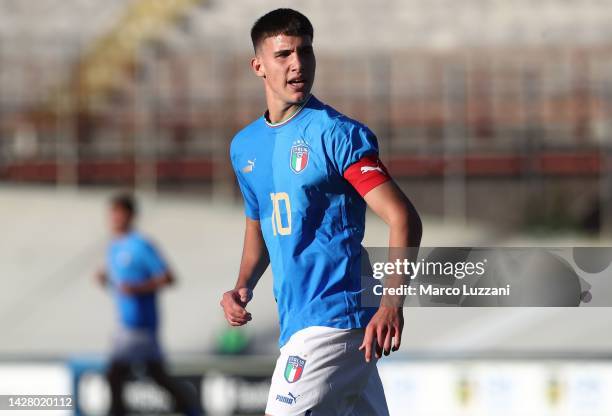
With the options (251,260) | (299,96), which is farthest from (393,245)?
(251,260)

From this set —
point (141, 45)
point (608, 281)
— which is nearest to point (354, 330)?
point (608, 281)

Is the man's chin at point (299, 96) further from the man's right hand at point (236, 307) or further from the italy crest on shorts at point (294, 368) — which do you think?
the italy crest on shorts at point (294, 368)

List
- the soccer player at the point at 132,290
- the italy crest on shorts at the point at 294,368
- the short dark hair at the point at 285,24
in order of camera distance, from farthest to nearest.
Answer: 1. the soccer player at the point at 132,290
2. the italy crest on shorts at the point at 294,368
3. the short dark hair at the point at 285,24

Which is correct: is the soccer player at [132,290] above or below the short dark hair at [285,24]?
below

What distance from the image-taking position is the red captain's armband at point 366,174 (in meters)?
2.88

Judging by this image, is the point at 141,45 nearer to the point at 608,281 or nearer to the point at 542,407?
the point at 542,407

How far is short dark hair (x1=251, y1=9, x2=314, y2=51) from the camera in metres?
3.01

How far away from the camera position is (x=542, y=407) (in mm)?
6992

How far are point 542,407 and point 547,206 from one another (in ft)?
12.8

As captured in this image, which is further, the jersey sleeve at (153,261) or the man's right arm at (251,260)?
the jersey sleeve at (153,261)

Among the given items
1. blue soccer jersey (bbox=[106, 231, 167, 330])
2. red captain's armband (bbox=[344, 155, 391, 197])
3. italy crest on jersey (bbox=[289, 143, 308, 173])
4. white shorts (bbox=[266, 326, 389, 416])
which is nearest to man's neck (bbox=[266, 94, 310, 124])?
italy crest on jersey (bbox=[289, 143, 308, 173])

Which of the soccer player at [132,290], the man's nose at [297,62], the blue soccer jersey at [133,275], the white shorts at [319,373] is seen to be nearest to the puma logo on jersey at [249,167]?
the man's nose at [297,62]

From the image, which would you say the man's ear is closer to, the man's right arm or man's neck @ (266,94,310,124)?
Answer: man's neck @ (266,94,310,124)

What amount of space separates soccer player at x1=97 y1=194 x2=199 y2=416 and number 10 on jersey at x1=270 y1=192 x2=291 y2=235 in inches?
182
